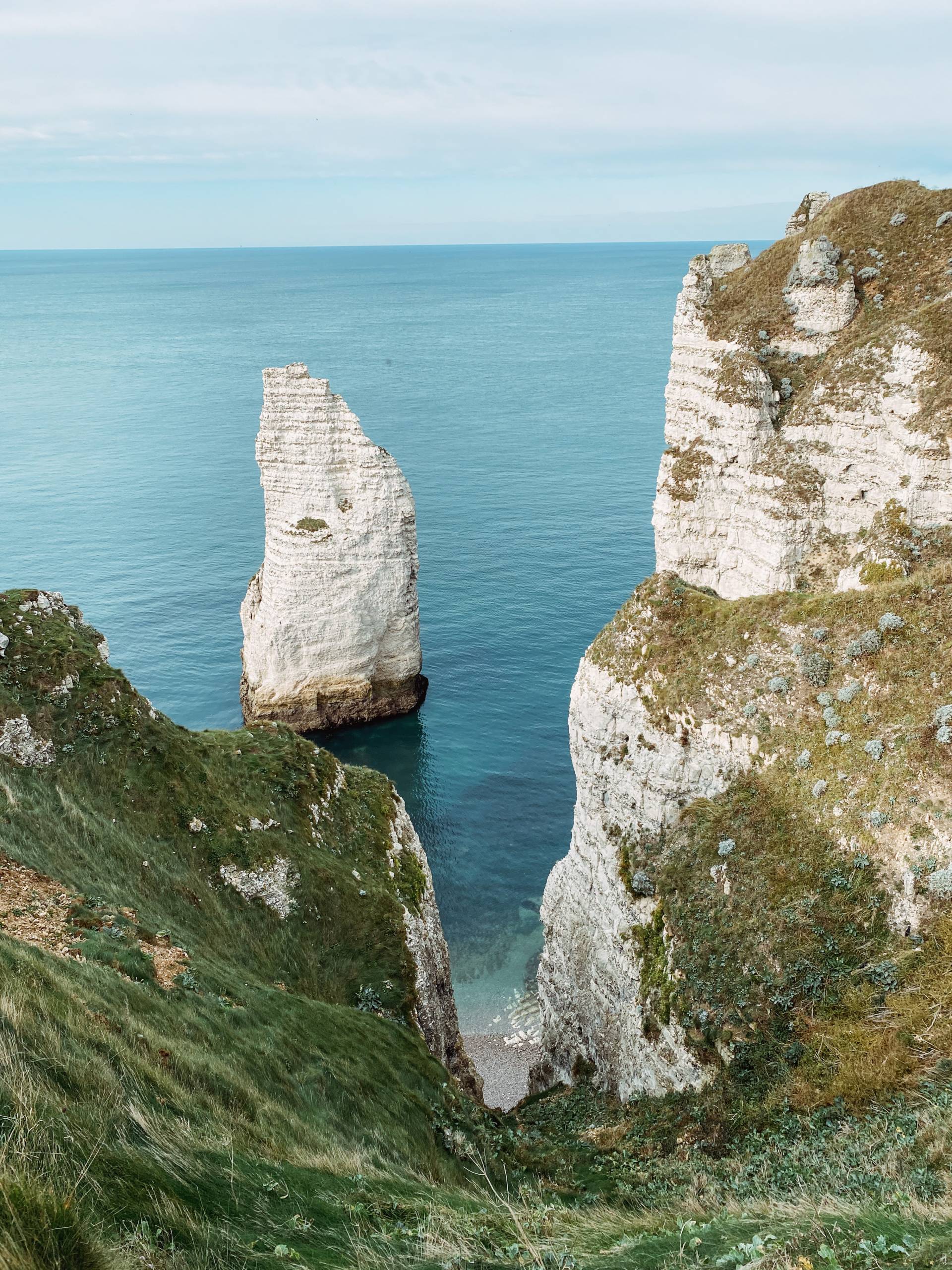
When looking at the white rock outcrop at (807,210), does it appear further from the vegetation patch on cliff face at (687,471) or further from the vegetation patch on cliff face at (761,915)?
the vegetation patch on cliff face at (761,915)

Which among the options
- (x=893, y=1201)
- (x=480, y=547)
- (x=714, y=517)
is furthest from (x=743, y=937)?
(x=480, y=547)

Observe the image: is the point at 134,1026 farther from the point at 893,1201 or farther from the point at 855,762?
the point at 855,762

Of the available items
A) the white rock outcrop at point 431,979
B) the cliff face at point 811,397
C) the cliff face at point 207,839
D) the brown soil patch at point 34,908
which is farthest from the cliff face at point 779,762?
the brown soil patch at point 34,908

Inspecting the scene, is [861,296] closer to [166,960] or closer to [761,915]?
[761,915]

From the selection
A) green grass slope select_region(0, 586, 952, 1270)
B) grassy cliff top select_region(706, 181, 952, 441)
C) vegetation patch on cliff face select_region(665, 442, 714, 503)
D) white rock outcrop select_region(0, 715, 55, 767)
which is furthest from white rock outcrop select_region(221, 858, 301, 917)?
grassy cliff top select_region(706, 181, 952, 441)

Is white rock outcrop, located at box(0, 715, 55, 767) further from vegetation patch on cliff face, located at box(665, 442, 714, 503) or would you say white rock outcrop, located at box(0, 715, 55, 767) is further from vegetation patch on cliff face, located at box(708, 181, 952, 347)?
vegetation patch on cliff face, located at box(708, 181, 952, 347)
